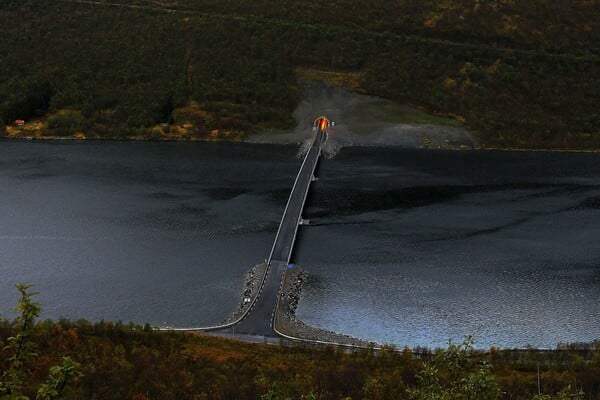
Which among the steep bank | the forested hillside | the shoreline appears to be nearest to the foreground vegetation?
the steep bank

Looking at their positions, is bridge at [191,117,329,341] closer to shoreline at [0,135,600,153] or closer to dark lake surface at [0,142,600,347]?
dark lake surface at [0,142,600,347]

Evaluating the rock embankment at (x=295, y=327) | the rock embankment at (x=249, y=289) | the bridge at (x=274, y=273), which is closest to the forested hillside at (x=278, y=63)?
the bridge at (x=274, y=273)

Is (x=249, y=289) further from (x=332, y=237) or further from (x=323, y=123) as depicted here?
(x=323, y=123)

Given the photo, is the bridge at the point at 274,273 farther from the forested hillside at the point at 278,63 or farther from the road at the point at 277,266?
the forested hillside at the point at 278,63

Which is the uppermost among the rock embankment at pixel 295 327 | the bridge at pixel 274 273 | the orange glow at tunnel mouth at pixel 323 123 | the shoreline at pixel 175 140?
the orange glow at tunnel mouth at pixel 323 123

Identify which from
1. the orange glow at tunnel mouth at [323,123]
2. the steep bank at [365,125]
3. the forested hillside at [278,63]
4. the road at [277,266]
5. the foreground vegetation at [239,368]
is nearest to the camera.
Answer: the foreground vegetation at [239,368]

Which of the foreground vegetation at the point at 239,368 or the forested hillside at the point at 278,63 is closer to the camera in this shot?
the foreground vegetation at the point at 239,368
